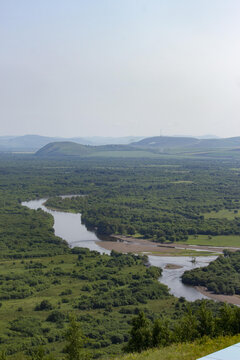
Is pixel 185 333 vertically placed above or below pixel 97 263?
above

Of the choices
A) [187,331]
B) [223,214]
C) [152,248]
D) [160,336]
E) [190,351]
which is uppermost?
[190,351]

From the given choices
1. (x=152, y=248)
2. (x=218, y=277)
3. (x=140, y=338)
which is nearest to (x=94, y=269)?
(x=218, y=277)

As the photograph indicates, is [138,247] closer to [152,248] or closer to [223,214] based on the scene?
[152,248]

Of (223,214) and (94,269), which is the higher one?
(223,214)

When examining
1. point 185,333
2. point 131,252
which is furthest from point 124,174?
point 185,333

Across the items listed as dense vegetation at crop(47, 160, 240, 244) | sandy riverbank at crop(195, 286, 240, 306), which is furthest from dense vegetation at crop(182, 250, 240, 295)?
dense vegetation at crop(47, 160, 240, 244)

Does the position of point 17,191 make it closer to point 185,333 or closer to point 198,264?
point 198,264

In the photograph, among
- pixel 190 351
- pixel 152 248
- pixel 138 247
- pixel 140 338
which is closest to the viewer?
pixel 190 351
